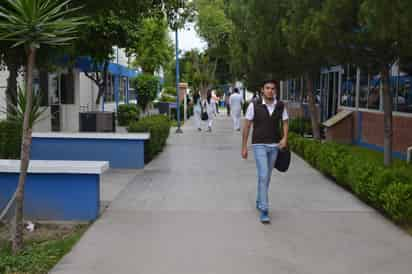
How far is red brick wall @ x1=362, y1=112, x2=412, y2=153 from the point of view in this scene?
11656 mm

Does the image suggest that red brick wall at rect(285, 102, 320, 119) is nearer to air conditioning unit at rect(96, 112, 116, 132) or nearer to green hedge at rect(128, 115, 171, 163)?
air conditioning unit at rect(96, 112, 116, 132)

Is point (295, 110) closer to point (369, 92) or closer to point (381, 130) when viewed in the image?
point (369, 92)

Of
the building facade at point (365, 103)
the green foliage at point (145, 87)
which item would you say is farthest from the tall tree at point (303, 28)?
the green foliage at point (145, 87)

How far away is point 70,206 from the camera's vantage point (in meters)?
6.81

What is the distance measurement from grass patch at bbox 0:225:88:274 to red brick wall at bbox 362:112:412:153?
306 inches

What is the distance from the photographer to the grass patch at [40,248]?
4902mm

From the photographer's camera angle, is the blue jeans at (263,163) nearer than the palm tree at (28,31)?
No

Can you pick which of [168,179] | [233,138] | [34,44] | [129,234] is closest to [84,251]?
[129,234]

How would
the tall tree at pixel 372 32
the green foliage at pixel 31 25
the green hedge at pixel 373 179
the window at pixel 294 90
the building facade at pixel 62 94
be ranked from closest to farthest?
the green foliage at pixel 31 25 < the green hedge at pixel 373 179 < the tall tree at pixel 372 32 < the building facade at pixel 62 94 < the window at pixel 294 90

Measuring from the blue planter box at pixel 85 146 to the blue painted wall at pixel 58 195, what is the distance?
3955 millimetres

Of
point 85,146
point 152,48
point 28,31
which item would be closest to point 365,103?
point 85,146

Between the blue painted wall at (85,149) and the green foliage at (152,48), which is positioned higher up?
the green foliage at (152,48)

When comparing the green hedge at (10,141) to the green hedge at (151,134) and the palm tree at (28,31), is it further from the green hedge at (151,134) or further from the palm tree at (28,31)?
the palm tree at (28,31)

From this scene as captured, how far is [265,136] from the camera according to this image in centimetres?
680
